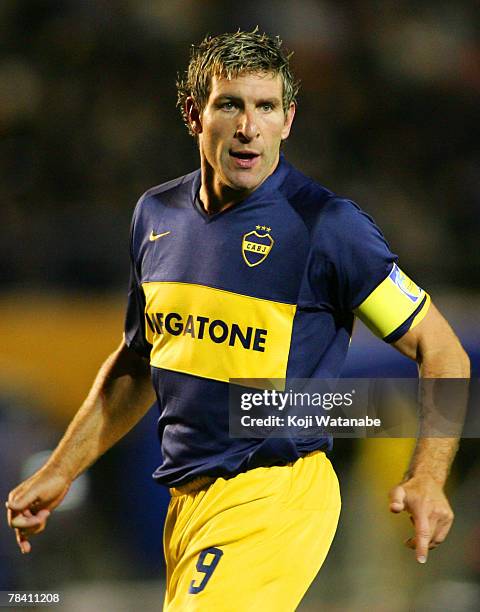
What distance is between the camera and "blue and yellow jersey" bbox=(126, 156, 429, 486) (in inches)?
113

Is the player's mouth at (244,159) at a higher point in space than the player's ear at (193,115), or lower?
lower

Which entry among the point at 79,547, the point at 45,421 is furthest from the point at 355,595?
the point at 45,421

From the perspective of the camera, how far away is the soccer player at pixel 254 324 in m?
2.84

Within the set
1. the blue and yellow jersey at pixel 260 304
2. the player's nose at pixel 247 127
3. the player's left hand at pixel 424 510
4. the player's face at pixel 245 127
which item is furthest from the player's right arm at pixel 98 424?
the player's left hand at pixel 424 510

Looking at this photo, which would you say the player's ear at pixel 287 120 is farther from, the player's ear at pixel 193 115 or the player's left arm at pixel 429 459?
the player's left arm at pixel 429 459

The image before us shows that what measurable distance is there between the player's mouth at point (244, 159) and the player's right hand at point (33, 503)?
41.7 inches

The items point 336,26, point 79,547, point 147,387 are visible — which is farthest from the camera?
point 336,26

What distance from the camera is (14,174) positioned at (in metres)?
6.40

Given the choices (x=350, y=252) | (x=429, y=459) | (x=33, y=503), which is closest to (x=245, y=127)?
(x=350, y=252)

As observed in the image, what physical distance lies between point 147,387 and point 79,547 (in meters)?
2.14

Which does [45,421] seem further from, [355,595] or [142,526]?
[355,595]

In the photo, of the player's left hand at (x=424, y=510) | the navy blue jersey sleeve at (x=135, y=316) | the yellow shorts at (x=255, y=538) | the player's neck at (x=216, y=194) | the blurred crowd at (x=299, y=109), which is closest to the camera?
the player's left hand at (x=424, y=510)

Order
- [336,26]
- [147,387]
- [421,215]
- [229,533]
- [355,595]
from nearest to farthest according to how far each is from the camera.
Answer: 1. [229,533]
2. [147,387]
3. [355,595]
4. [421,215]
5. [336,26]

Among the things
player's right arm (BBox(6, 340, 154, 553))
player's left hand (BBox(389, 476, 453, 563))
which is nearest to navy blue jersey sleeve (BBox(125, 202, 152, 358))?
player's right arm (BBox(6, 340, 154, 553))
